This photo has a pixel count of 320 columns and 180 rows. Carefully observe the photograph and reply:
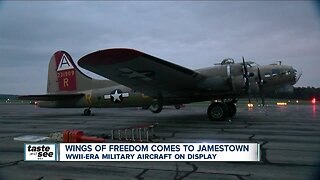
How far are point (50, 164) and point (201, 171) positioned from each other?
3.55 m

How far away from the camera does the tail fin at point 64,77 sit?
79.5 feet

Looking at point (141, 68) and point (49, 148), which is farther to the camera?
point (141, 68)

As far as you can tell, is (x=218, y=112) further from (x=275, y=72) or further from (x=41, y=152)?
(x=41, y=152)

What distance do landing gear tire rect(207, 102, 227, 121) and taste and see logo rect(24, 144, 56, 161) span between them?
11.6 m

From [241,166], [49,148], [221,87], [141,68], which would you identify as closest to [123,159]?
[49,148]

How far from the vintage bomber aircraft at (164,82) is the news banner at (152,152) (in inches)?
232

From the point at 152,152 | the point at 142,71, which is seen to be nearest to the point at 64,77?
the point at 142,71

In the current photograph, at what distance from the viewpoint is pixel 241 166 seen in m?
6.86

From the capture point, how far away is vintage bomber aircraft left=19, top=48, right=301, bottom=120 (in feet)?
43.7

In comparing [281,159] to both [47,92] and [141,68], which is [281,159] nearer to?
[141,68]

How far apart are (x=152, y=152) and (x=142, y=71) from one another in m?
8.30

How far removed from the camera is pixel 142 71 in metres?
14.5

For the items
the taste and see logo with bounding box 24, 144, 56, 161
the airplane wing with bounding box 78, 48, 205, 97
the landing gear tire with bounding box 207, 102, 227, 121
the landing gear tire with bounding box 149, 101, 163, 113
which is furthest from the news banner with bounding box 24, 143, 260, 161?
the landing gear tire with bounding box 149, 101, 163, 113

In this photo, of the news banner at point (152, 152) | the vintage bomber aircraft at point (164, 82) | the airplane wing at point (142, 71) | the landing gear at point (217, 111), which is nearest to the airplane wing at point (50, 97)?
the vintage bomber aircraft at point (164, 82)
